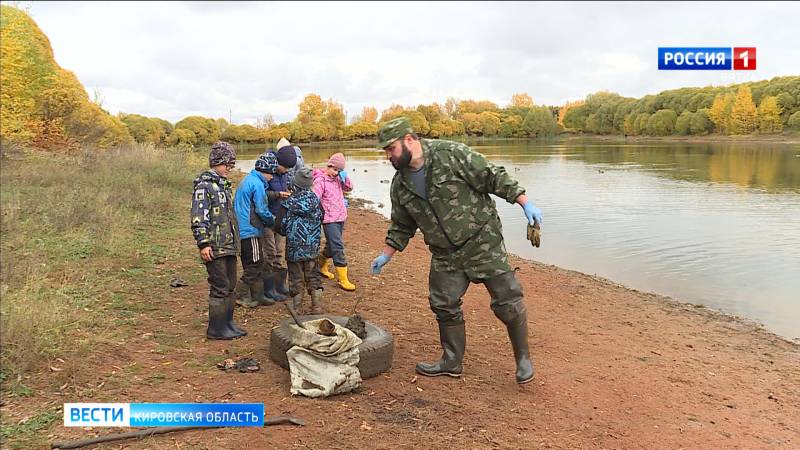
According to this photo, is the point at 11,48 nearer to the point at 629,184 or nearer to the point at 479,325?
the point at 479,325

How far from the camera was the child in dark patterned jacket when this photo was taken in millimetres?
6160

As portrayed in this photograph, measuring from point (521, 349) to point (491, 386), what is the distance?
0.39 m

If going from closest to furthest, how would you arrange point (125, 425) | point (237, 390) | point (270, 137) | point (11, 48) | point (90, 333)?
point (125, 425) → point (237, 390) → point (90, 333) → point (11, 48) → point (270, 137)

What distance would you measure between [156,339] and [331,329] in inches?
72.1

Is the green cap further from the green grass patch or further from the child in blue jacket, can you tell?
the green grass patch

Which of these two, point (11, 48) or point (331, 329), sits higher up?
point (11, 48)

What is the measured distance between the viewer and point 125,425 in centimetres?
373

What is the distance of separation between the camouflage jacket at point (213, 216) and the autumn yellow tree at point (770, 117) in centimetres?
8914

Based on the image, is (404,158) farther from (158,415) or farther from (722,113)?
(722,113)

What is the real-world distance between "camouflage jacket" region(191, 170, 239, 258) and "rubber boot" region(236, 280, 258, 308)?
46.9 inches

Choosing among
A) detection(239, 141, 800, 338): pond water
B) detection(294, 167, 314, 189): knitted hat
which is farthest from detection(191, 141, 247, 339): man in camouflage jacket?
detection(239, 141, 800, 338): pond water

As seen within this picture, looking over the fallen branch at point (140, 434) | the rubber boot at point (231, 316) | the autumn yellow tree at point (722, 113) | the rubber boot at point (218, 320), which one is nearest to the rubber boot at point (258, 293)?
the rubber boot at point (231, 316)

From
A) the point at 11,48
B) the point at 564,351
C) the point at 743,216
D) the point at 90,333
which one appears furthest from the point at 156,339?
the point at 743,216

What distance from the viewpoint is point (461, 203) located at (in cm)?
450
